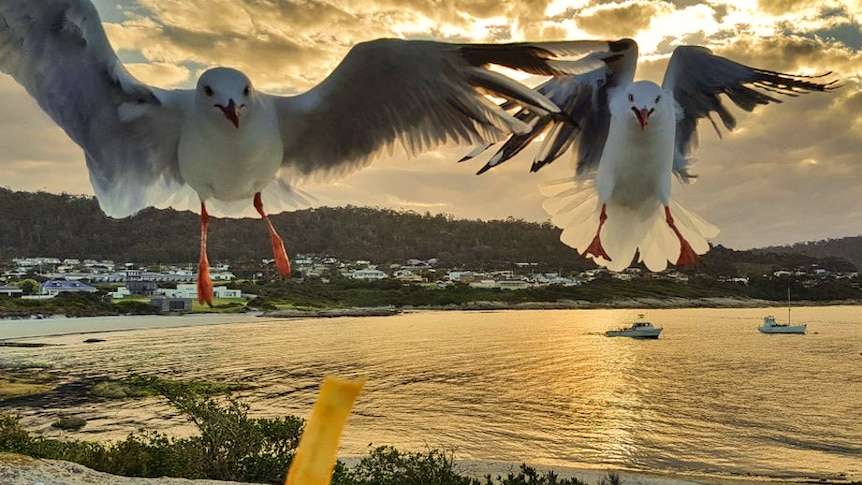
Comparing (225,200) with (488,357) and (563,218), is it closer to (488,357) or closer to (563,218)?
(563,218)

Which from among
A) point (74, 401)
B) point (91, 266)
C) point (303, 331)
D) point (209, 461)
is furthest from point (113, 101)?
point (303, 331)

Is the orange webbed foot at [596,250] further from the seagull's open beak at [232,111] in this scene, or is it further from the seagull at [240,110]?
the seagull's open beak at [232,111]

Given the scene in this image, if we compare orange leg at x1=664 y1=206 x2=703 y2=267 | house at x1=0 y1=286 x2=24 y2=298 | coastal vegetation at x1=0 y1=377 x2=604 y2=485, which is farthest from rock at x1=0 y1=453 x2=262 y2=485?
house at x1=0 y1=286 x2=24 y2=298

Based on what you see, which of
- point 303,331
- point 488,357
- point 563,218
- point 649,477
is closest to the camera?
point 563,218

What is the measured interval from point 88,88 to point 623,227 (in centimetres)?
98

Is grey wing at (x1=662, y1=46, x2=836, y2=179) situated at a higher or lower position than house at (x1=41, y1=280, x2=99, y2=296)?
higher

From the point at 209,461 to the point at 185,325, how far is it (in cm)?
4043

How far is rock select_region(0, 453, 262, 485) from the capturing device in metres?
5.00

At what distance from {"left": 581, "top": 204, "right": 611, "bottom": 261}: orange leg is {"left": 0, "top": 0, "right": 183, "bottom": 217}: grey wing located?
746 mm

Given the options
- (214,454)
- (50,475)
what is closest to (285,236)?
(50,475)

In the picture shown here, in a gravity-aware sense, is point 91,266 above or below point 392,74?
below

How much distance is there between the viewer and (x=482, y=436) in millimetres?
19672

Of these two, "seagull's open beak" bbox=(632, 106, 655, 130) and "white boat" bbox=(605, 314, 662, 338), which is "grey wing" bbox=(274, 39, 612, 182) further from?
"white boat" bbox=(605, 314, 662, 338)

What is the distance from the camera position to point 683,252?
52.0 inches
